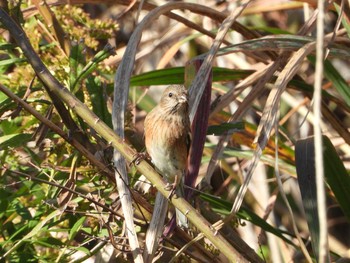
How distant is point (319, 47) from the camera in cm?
139

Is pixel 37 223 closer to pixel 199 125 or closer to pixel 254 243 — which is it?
pixel 199 125

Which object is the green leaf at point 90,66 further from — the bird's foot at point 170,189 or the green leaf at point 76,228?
the bird's foot at point 170,189

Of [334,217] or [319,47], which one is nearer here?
[319,47]

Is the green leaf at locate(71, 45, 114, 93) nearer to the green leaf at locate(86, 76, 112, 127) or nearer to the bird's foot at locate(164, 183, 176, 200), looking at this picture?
the green leaf at locate(86, 76, 112, 127)

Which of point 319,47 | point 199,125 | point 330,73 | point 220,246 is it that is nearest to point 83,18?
point 199,125

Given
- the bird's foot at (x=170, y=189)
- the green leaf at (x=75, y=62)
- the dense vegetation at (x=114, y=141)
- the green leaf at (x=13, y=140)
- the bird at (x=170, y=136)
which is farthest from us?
the bird at (x=170, y=136)

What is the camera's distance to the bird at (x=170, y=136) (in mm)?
2842

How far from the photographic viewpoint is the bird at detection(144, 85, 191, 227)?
284 centimetres

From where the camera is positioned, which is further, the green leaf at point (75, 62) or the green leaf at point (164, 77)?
the green leaf at point (164, 77)

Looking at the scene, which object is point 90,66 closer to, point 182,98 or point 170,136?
point 182,98

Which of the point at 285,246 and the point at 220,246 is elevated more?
the point at 220,246

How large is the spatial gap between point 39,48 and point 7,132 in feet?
1.23

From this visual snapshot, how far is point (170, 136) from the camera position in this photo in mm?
2908

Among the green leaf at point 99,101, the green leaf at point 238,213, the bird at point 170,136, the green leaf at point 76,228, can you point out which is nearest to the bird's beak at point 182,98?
the bird at point 170,136
